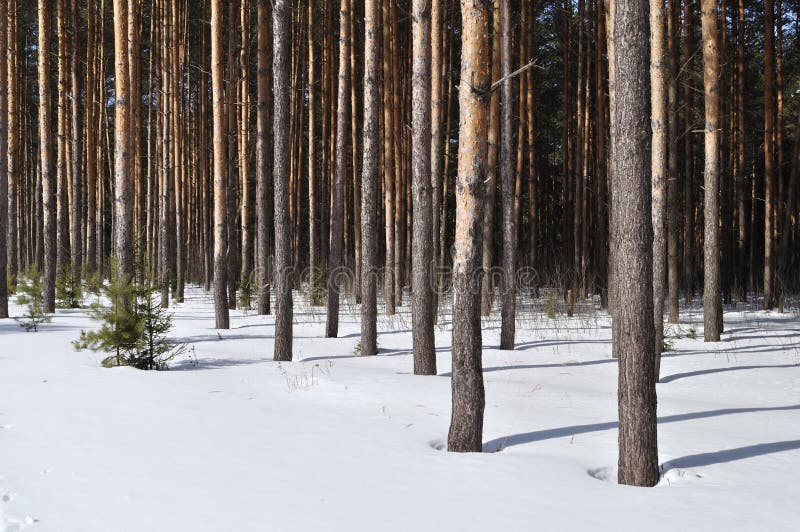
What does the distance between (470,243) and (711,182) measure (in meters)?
8.00

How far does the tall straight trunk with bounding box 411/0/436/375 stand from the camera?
309 inches

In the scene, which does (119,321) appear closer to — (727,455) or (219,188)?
(219,188)

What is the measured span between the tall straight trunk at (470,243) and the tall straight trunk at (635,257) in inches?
40.4

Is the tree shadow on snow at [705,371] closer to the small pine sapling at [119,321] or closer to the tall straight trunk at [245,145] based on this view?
the small pine sapling at [119,321]

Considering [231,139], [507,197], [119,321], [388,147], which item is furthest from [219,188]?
[231,139]

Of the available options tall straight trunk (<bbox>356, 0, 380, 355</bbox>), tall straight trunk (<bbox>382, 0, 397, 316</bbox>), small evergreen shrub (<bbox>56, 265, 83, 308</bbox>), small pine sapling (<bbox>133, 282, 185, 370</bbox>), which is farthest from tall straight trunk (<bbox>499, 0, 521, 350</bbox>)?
small evergreen shrub (<bbox>56, 265, 83, 308</bbox>)

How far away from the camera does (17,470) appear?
4.10 metres

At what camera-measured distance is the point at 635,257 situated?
4.32 meters

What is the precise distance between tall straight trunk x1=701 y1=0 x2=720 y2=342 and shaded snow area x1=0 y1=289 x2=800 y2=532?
1.73 m

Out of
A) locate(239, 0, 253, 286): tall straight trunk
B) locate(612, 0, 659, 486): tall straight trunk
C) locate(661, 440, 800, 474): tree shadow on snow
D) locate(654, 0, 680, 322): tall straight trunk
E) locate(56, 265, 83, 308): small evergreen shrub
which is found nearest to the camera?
locate(612, 0, 659, 486): tall straight trunk

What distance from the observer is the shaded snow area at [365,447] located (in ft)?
11.9

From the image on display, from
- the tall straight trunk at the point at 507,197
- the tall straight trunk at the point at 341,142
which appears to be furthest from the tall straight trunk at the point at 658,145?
the tall straight trunk at the point at 341,142

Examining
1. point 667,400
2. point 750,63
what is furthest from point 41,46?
point 750,63

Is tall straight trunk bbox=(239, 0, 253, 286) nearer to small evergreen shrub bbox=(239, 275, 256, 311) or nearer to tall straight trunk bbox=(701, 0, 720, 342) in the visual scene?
small evergreen shrub bbox=(239, 275, 256, 311)
